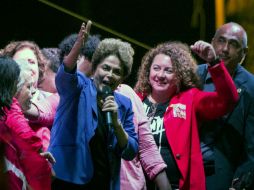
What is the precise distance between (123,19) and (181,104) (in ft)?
6.18

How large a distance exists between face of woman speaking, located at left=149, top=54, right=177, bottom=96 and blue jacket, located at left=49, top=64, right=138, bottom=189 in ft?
2.36

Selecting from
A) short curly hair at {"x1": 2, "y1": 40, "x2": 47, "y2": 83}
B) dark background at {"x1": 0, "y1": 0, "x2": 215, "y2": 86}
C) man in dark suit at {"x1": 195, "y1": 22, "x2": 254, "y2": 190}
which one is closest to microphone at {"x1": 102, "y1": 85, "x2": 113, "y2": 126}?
short curly hair at {"x1": 2, "y1": 40, "x2": 47, "y2": 83}

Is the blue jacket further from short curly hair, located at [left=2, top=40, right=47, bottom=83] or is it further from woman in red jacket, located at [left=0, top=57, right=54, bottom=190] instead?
short curly hair, located at [left=2, top=40, right=47, bottom=83]

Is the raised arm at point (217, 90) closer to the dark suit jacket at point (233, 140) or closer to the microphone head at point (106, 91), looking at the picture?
the dark suit jacket at point (233, 140)

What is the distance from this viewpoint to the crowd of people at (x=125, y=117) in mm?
2721

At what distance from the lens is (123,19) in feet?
17.2

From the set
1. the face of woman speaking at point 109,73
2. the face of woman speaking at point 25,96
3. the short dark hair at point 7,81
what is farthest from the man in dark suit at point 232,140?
the short dark hair at point 7,81

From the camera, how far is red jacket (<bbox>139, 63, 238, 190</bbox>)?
A: 3408mm

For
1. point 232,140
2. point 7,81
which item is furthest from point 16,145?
point 232,140

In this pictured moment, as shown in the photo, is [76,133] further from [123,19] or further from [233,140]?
[123,19]

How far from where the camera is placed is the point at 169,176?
3.45 meters

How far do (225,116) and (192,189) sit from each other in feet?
1.53

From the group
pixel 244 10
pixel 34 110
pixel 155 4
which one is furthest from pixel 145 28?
pixel 34 110

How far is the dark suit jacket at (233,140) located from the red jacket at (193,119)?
0.12 m
